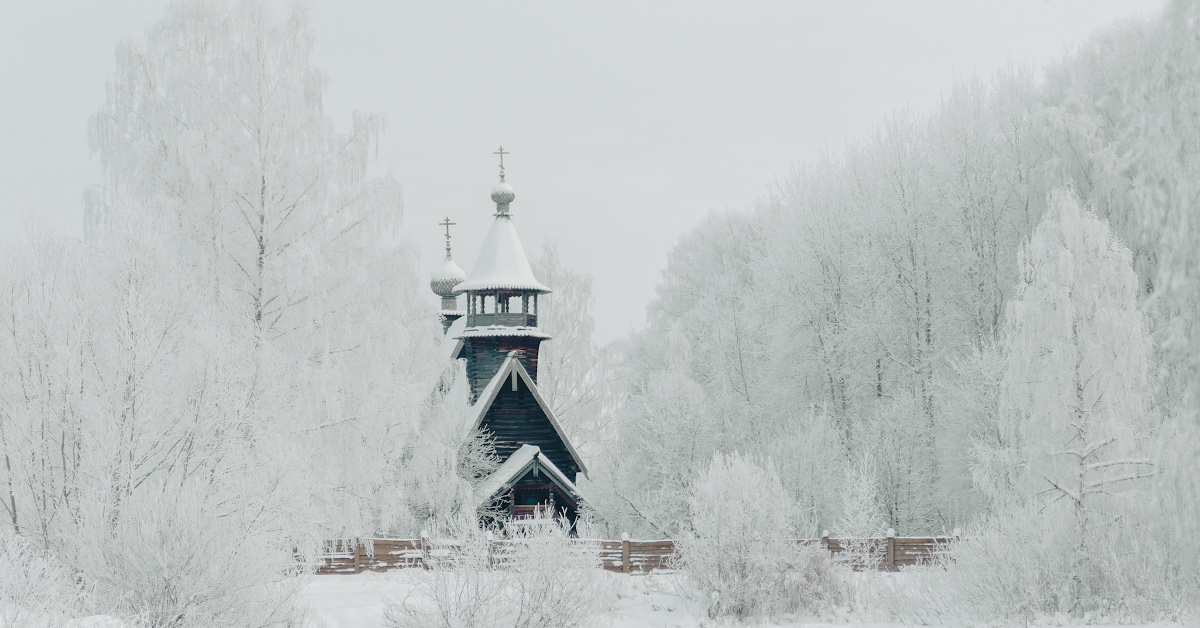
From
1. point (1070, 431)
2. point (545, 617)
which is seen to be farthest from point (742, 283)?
point (545, 617)

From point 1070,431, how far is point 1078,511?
128 centimetres

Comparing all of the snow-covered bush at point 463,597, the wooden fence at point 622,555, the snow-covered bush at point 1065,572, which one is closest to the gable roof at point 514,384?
the wooden fence at point 622,555

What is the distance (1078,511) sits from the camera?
15.1m

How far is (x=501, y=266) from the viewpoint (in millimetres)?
30609

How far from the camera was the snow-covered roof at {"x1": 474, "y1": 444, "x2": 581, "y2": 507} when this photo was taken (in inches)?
1065

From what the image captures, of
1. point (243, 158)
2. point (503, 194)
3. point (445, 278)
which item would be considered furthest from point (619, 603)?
point (445, 278)

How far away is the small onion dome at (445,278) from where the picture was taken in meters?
39.9

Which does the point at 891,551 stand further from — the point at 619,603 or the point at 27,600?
the point at 27,600

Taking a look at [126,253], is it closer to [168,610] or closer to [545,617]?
[168,610]

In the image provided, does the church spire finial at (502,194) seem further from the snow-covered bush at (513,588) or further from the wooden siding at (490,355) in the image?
the snow-covered bush at (513,588)

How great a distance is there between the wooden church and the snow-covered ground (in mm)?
Result: 8967

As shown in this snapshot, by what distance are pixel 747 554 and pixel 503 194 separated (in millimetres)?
18006

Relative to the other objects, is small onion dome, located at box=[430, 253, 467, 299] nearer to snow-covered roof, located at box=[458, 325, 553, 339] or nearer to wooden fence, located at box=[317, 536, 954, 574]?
snow-covered roof, located at box=[458, 325, 553, 339]

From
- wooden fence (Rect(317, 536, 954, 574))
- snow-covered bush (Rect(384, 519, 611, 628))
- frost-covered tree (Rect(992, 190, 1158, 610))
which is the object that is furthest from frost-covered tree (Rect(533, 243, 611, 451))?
snow-covered bush (Rect(384, 519, 611, 628))
